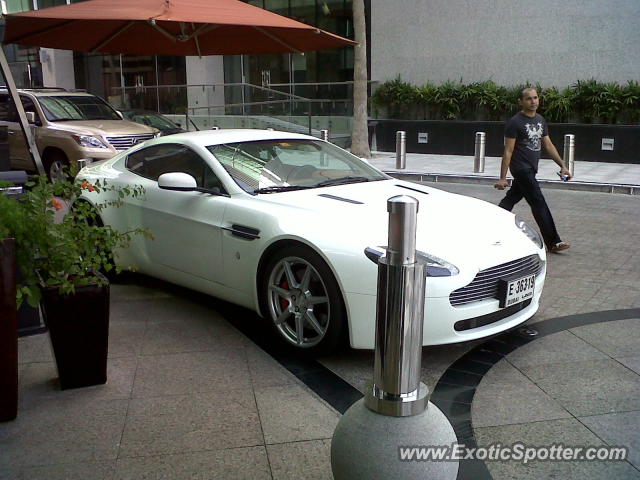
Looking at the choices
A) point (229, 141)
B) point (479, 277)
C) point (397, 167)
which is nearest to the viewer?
point (479, 277)

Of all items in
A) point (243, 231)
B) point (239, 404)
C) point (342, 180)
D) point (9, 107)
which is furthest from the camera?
point (9, 107)

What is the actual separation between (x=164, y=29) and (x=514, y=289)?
6.28 meters

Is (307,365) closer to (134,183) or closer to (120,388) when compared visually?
(120,388)

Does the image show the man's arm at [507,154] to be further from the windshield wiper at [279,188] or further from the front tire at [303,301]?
the front tire at [303,301]

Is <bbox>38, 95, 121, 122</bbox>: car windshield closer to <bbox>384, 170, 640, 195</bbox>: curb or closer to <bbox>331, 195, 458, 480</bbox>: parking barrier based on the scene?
<bbox>384, 170, 640, 195</bbox>: curb

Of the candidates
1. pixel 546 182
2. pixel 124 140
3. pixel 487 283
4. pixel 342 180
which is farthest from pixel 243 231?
pixel 546 182

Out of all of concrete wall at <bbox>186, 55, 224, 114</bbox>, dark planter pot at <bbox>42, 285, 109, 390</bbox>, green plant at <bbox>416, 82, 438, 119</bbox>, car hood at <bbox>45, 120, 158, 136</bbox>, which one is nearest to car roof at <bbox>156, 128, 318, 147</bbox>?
dark planter pot at <bbox>42, 285, 109, 390</bbox>

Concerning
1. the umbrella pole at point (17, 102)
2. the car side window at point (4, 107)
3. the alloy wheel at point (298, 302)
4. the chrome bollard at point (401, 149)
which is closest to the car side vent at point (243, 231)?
the alloy wheel at point (298, 302)

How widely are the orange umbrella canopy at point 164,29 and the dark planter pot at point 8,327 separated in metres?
3.82

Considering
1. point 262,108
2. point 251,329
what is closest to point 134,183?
point 251,329

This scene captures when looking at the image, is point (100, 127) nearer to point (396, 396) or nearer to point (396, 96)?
point (396, 96)

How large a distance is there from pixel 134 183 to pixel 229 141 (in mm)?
991

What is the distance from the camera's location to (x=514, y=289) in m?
4.55

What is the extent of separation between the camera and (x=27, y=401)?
13.3 ft
